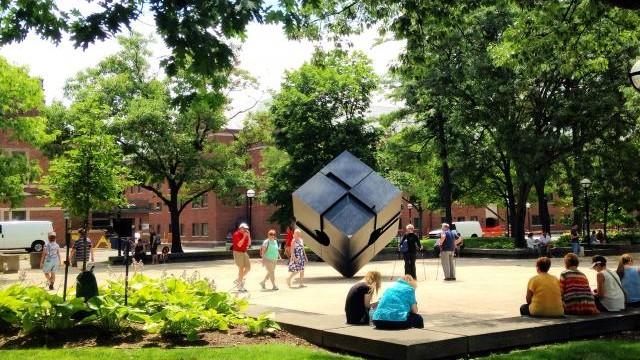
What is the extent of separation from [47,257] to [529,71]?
1449cm

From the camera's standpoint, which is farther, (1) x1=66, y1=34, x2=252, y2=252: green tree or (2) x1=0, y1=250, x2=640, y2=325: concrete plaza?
(1) x1=66, y1=34, x2=252, y2=252: green tree

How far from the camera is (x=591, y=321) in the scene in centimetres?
929

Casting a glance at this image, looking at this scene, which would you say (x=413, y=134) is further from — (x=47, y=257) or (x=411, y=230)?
(x=47, y=257)

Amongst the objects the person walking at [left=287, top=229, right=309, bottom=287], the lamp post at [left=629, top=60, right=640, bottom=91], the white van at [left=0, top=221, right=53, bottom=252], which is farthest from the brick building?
the lamp post at [left=629, top=60, right=640, bottom=91]

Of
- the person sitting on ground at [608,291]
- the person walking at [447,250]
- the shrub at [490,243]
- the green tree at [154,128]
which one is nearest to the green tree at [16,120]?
the green tree at [154,128]

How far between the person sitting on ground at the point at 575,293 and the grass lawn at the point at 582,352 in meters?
1.04

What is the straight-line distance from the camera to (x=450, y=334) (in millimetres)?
8039

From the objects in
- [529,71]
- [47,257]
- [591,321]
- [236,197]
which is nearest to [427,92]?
[236,197]

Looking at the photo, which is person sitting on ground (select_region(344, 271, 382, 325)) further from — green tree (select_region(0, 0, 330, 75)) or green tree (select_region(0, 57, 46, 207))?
green tree (select_region(0, 57, 46, 207))

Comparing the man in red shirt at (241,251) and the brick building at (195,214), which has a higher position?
the brick building at (195,214)

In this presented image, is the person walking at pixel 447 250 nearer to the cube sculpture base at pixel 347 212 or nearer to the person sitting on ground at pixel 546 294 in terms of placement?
the cube sculpture base at pixel 347 212

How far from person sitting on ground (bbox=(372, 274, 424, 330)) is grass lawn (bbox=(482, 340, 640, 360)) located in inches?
45.8

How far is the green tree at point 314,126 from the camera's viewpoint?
35.4 m

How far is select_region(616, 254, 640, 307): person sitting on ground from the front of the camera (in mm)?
10664
